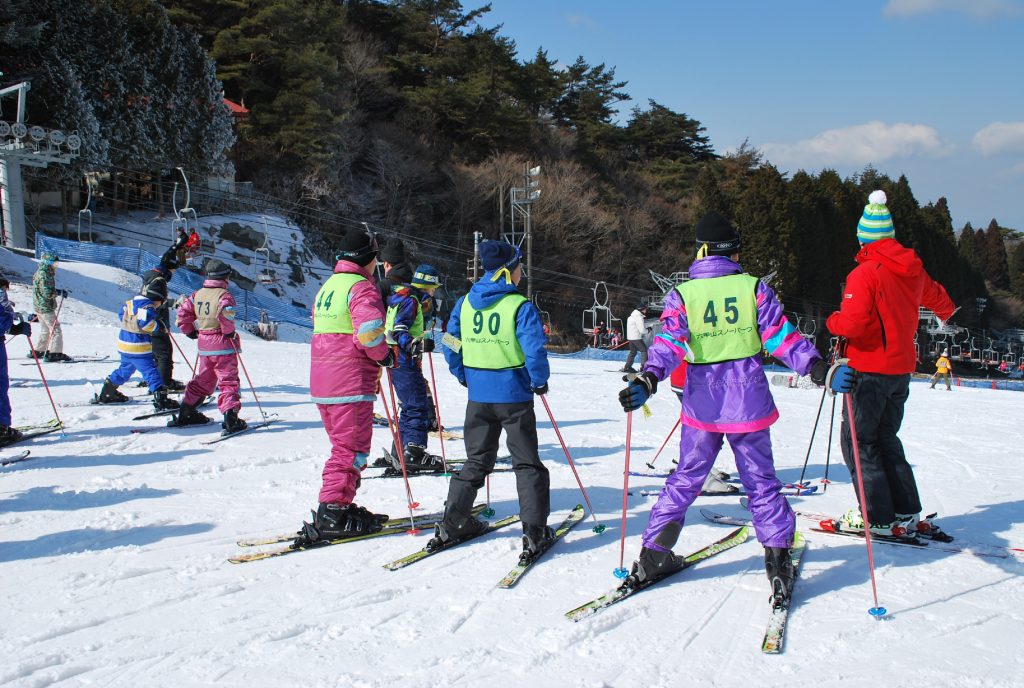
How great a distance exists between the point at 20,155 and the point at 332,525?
2423 centimetres

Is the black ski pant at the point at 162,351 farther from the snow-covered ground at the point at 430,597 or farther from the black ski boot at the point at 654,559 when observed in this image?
the black ski boot at the point at 654,559

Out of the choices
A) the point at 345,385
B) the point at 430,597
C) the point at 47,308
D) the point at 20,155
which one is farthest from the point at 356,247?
the point at 20,155

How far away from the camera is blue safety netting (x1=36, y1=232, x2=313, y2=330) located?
836 inches

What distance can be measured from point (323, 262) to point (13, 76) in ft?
39.6

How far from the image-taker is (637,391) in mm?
3594

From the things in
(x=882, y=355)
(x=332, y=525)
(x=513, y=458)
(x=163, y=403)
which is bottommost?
(x=332, y=525)

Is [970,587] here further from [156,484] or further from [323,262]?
[323,262]

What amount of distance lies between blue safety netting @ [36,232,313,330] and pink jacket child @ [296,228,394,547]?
17092 mm

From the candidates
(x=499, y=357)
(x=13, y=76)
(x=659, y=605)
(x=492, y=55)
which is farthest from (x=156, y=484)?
(x=492, y=55)

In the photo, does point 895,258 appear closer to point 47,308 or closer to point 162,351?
point 162,351

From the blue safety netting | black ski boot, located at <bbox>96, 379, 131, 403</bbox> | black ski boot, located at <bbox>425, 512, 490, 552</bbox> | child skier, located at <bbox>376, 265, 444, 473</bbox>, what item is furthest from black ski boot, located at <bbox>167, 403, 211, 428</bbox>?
the blue safety netting

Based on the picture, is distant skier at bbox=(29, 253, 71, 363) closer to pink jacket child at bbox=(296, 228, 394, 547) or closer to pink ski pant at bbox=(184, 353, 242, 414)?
pink ski pant at bbox=(184, 353, 242, 414)

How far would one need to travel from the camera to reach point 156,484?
5781 mm

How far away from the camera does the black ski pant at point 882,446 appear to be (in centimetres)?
436
